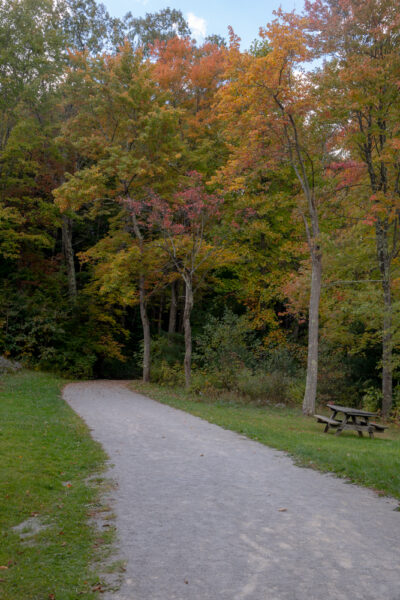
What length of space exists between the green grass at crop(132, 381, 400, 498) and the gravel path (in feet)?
1.32

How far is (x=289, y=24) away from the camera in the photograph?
13273 millimetres

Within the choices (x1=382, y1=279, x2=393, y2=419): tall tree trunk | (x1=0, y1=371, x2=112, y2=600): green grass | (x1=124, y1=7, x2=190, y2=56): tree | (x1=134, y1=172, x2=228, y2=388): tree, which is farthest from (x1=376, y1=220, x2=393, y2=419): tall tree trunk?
(x1=124, y1=7, x2=190, y2=56): tree

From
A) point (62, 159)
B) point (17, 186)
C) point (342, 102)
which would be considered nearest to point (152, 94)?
point (62, 159)

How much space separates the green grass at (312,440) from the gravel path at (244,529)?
1.32ft

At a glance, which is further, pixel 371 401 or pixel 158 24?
pixel 158 24

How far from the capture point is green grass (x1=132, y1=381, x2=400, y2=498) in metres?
6.84

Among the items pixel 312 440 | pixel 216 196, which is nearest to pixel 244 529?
pixel 312 440

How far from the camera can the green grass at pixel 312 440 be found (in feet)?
22.4

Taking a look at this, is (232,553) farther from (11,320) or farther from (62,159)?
(62,159)

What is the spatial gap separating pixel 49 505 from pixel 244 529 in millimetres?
2255

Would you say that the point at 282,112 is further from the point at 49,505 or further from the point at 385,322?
the point at 49,505

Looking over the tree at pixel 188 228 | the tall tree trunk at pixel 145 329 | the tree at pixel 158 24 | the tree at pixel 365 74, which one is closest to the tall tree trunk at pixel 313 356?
the tree at pixel 365 74

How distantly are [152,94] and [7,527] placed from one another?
20.2 m

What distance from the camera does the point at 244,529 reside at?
14.8 feet
